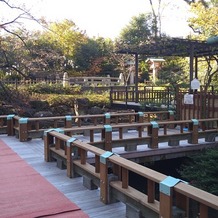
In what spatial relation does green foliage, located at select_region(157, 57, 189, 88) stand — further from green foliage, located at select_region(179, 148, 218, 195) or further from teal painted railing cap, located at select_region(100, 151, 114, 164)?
teal painted railing cap, located at select_region(100, 151, 114, 164)

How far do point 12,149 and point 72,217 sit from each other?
3926 mm

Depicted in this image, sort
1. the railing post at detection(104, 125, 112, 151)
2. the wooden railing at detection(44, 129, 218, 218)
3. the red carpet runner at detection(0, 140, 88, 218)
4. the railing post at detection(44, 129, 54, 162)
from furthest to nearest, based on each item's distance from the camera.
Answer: the railing post at detection(104, 125, 112, 151) → the railing post at detection(44, 129, 54, 162) → the red carpet runner at detection(0, 140, 88, 218) → the wooden railing at detection(44, 129, 218, 218)

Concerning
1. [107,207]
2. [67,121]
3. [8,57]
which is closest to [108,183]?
[107,207]

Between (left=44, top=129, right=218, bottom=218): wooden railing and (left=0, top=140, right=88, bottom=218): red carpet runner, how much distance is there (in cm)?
46

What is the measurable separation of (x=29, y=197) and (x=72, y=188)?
2.08ft

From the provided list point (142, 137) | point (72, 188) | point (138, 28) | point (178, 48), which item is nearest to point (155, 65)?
point (138, 28)

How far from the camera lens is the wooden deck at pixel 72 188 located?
3510 millimetres

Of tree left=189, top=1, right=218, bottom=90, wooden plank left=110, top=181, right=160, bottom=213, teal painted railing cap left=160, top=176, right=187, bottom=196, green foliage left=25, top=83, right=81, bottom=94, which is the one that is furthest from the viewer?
green foliage left=25, top=83, right=81, bottom=94

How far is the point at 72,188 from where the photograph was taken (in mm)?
4277

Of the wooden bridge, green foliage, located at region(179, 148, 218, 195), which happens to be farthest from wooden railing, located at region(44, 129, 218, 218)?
green foliage, located at region(179, 148, 218, 195)

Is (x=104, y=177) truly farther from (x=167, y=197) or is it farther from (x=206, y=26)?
(x=206, y=26)

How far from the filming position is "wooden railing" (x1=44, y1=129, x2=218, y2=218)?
2.56 meters

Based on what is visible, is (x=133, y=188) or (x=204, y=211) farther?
(x=133, y=188)

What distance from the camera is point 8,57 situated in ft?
35.0
